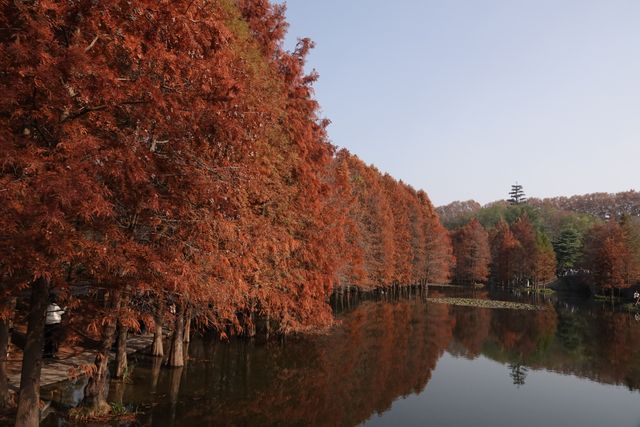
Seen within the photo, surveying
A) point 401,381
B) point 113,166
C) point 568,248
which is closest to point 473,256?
point 568,248

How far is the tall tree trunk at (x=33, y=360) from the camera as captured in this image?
8.66 meters

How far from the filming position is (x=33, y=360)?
8734mm

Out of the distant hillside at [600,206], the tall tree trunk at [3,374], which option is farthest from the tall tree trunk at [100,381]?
the distant hillside at [600,206]

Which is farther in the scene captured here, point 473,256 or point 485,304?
point 473,256

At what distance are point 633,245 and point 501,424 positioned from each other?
5924 centimetres

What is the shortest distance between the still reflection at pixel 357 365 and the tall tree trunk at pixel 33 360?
417cm

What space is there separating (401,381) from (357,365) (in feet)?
8.90

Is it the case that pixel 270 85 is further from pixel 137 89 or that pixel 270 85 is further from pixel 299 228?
pixel 137 89

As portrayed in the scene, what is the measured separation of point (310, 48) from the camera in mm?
21844

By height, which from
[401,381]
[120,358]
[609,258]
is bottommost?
[401,381]

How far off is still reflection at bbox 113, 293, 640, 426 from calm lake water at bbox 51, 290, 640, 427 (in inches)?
2.6

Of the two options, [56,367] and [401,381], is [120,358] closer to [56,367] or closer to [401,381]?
[56,367]

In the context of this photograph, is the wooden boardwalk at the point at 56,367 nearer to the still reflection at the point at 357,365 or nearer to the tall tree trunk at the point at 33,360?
the still reflection at the point at 357,365

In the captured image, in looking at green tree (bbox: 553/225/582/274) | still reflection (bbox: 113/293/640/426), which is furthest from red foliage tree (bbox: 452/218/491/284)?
still reflection (bbox: 113/293/640/426)
